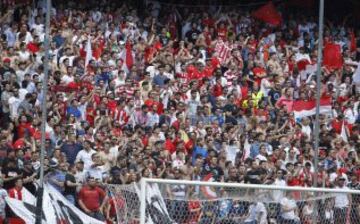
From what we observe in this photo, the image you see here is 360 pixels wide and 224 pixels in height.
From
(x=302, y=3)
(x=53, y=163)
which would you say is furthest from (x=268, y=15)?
(x=53, y=163)

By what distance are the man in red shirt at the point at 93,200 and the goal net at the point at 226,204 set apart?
3745 millimetres

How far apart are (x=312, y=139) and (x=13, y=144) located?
5.98 meters

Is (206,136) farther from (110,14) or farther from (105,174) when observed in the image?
(110,14)

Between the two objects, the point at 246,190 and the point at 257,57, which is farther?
the point at 257,57

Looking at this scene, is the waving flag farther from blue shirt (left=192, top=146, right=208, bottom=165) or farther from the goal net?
blue shirt (left=192, top=146, right=208, bottom=165)

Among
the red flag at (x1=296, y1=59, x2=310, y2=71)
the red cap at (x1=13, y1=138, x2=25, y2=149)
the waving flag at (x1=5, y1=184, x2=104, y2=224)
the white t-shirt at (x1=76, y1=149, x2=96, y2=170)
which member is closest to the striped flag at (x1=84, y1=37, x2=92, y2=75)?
the white t-shirt at (x1=76, y1=149, x2=96, y2=170)

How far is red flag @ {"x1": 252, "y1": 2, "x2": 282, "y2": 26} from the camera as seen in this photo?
2639 centimetres

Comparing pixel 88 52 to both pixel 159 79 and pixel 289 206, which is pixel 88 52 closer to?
pixel 159 79

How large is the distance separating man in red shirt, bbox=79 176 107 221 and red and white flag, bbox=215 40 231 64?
741 cm

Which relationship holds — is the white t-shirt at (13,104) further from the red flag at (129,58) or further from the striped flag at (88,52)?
the red flag at (129,58)

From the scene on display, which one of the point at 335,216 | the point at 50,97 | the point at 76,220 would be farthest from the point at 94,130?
the point at 335,216

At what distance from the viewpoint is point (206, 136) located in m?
20.3

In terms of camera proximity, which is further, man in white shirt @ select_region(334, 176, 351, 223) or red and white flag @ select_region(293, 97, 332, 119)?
red and white flag @ select_region(293, 97, 332, 119)

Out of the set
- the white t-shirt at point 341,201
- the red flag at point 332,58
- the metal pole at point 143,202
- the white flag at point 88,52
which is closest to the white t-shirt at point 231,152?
the white flag at point 88,52
